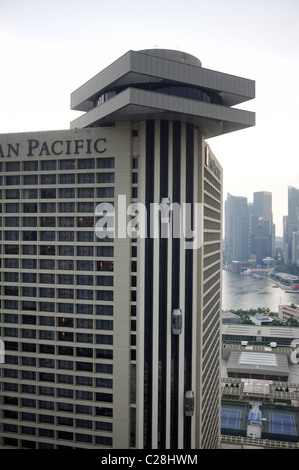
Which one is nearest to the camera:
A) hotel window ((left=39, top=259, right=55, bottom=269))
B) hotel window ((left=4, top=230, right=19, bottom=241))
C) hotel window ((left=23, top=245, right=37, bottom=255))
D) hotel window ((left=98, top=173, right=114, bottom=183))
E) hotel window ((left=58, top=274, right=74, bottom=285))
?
hotel window ((left=98, top=173, right=114, bottom=183))

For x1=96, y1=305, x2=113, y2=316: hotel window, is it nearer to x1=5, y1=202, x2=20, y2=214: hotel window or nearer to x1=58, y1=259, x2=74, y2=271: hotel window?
x1=58, y1=259, x2=74, y2=271: hotel window

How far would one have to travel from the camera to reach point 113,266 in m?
41.9

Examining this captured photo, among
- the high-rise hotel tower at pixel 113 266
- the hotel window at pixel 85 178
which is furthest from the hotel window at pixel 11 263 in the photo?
the hotel window at pixel 85 178

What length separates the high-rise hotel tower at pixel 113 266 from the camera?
4131 cm

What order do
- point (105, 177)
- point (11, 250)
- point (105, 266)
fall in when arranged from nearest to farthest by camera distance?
point (105, 266), point (105, 177), point (11, 250)

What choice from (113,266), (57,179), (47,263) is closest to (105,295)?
(113,266)

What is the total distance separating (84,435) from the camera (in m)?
43.3

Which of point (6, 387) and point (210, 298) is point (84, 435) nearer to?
point (6, 387)

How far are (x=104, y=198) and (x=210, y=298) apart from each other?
863 inches

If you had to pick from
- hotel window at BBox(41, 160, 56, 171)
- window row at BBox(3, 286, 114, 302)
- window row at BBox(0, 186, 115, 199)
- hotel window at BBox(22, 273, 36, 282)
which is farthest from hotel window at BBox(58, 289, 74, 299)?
hotel window at BBox(41, 160, 56, 171)

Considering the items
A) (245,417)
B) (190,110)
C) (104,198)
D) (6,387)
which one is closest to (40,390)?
(6,387)

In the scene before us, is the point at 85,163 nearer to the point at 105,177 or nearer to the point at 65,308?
the point at 105,177

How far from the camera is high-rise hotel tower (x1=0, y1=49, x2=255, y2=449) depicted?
41312 millimetres

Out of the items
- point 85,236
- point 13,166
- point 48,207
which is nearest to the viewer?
point 85,236
